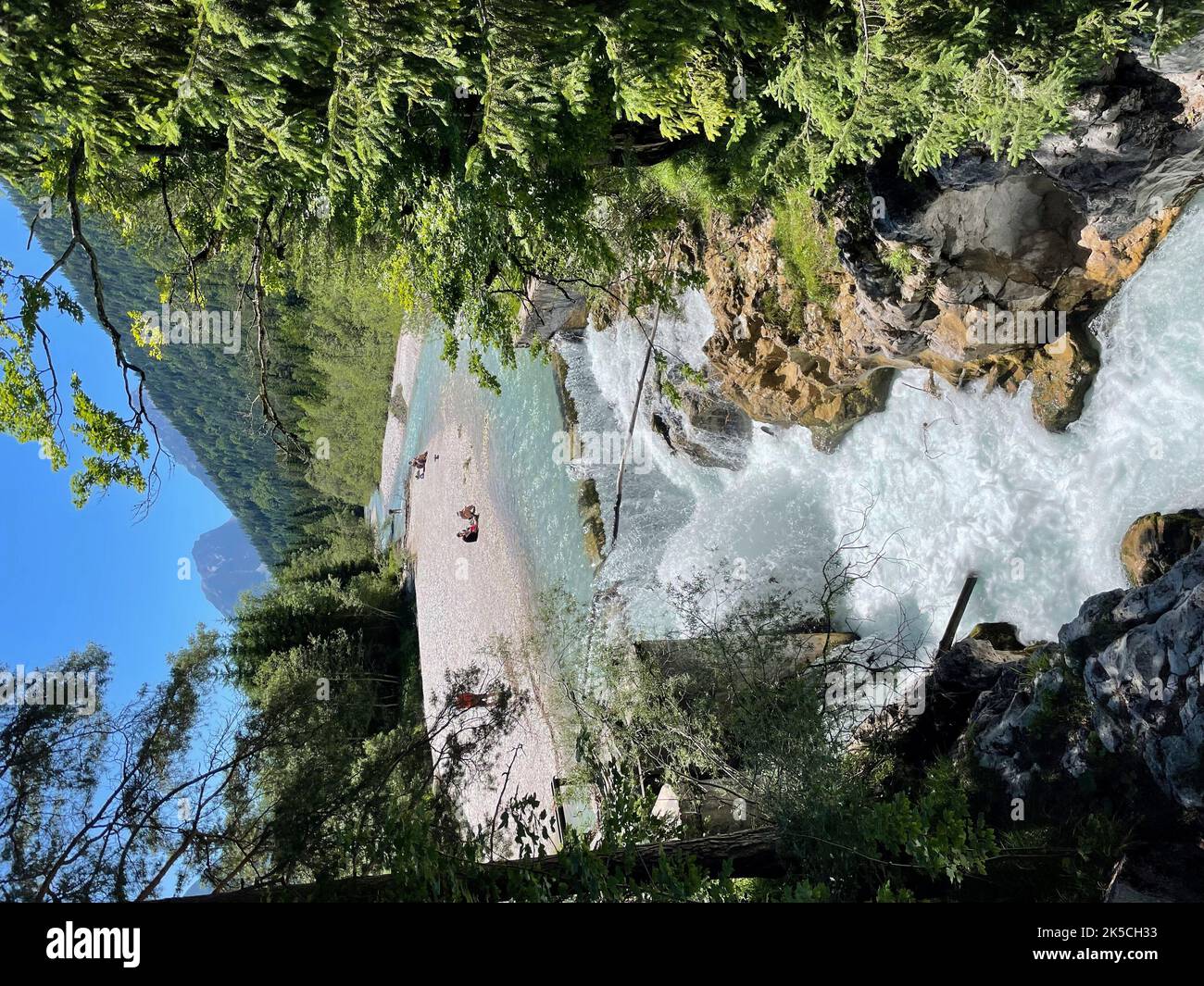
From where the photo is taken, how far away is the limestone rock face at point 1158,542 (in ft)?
29.2

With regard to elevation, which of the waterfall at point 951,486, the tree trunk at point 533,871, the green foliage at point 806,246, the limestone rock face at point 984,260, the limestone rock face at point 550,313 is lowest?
the tree trunk at point 533,871

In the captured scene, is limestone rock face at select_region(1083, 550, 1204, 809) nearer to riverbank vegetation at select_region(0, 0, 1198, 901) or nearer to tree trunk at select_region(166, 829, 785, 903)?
riverbank vegetation at select_region(0, 0, 1198, 901)

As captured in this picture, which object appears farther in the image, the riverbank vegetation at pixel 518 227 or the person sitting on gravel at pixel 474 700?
the person sitting on gravel at pixel 474 700

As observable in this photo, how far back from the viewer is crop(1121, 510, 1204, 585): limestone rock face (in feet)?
29.2

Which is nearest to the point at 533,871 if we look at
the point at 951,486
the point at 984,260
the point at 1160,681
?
the point at 1160,681

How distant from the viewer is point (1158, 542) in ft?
30.1

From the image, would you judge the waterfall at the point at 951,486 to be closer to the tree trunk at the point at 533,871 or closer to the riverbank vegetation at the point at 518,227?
the riverbank vegetation at the point at 518,227

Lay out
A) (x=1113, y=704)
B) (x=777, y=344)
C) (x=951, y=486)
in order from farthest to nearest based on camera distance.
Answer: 1. (x=777, y=344)
2. (x=951, y=486)
3. (x=1113, y=704)

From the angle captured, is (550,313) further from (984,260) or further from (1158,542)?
(1158,542)

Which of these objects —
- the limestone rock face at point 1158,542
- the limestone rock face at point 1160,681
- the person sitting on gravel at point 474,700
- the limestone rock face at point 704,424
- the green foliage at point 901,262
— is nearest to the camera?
the limestone rock face at point 1160,681

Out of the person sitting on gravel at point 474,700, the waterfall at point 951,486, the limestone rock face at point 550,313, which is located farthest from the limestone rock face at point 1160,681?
the person sitting on gravel at point 474,700

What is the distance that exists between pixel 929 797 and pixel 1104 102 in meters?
6.46
